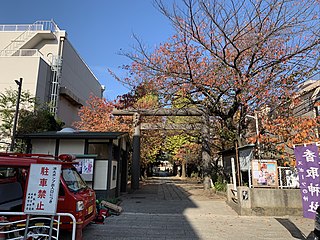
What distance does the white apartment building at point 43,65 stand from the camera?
67.8 ft

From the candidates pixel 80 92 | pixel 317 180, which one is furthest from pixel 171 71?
pixel 80 92

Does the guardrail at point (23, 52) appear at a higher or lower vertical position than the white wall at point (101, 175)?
higher

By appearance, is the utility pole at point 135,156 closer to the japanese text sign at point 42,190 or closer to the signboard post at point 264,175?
the signboard post at point 264,175

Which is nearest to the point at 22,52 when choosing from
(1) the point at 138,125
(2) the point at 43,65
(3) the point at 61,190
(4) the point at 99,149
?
(2) the point at 43,65

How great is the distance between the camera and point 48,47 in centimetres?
2408

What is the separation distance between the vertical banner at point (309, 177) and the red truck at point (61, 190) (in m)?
5.19

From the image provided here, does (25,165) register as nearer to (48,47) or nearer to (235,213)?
(235,213)

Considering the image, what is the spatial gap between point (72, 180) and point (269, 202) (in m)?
7.09

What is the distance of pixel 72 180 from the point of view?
6316mm

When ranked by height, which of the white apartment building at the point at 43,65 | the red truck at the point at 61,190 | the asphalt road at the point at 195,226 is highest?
the white apartment building at the point at 43,65

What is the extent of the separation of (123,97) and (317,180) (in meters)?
13.7

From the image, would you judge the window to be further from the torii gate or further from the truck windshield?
the truck windshield

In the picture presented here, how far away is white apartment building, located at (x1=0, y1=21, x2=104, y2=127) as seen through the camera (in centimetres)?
2066

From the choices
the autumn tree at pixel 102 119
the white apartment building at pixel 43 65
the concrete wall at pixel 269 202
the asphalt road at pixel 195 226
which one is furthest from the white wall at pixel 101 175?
the white apartment building at pixel 43 65
